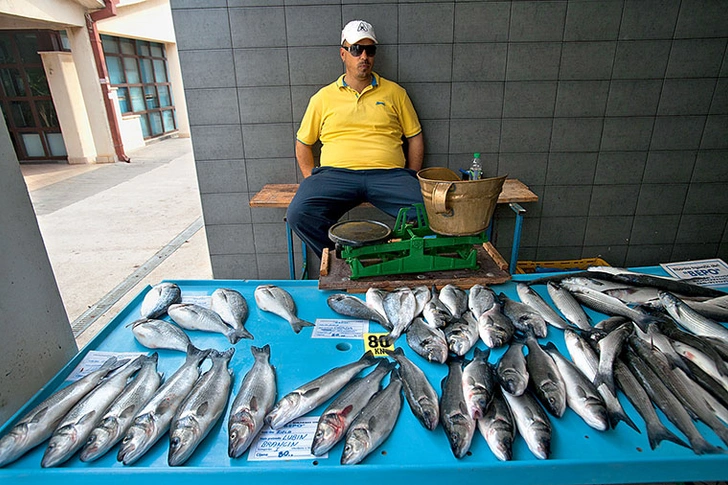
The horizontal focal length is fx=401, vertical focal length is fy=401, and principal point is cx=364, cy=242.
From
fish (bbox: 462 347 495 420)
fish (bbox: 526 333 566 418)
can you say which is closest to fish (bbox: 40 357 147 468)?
fish (bbox: 462 347 495 420)

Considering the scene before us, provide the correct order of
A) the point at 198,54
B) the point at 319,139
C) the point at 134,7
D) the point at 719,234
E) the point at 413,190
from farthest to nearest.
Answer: the point at 134,7 < the point at 719,234 < the point at 319,139 < the point at 198,54 < the point at 413,190

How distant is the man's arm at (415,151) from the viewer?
3290mm

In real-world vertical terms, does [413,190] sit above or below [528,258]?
above

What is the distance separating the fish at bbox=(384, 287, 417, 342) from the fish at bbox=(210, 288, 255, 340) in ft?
1.96

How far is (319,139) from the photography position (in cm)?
339

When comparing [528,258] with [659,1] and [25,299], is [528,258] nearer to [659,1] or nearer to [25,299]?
[659,1]

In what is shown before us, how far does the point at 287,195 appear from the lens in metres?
3.21

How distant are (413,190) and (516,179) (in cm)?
122

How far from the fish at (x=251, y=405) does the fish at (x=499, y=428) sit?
670 mm

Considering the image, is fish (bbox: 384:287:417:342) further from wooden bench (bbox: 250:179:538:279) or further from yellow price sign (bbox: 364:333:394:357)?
wooden bench (bbox: 250:179:538:279)

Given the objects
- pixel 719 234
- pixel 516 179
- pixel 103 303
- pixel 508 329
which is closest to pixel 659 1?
pixel 516 179

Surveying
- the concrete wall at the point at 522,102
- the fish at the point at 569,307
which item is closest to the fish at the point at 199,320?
the fish at the point at 569,307

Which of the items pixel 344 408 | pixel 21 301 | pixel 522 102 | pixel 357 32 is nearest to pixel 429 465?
pixel 344 408

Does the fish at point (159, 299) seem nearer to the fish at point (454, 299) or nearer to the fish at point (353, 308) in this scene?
the fish at point (353, 308)
